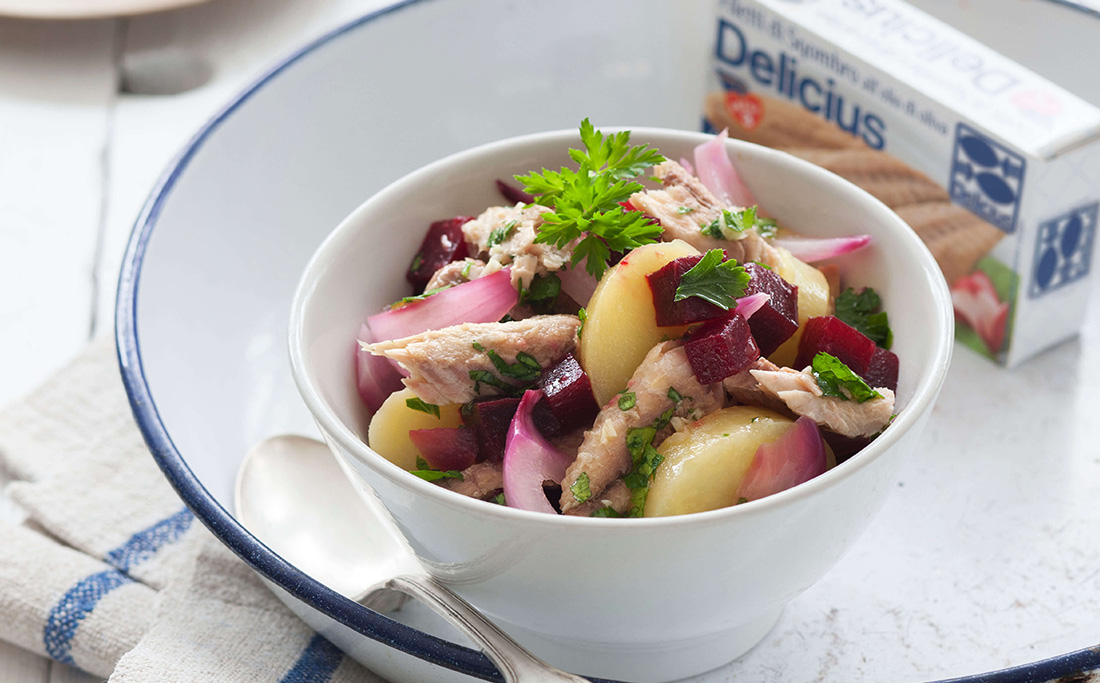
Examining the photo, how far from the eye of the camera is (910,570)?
58.1 inches

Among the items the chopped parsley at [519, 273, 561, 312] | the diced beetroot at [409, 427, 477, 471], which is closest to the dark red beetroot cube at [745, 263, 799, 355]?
the chopped parsley at [519, 273, 561, 312]

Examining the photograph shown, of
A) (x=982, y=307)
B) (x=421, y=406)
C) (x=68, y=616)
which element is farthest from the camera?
(x=982, y=307)

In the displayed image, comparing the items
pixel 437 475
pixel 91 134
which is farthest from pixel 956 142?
pixel 91 134

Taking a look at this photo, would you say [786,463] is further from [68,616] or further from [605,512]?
[68,616]

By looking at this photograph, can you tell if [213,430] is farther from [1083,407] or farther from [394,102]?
[1083,407]

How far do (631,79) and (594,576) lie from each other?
1480 mm

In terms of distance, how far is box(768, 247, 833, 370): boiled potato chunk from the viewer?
1.33m

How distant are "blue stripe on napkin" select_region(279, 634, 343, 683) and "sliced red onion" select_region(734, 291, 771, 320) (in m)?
0.67

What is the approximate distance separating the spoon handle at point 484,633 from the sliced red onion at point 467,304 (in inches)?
12.0

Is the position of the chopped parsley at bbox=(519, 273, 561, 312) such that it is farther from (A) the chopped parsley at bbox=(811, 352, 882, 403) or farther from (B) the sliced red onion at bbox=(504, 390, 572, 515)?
(A) the chopped parsley at bbox=(811, 352, 882, 403)

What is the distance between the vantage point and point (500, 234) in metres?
1.39

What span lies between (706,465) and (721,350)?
123mm

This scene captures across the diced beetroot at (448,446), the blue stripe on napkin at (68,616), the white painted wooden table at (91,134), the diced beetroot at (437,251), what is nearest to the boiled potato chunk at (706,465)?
the diced beetroot at (448,446)

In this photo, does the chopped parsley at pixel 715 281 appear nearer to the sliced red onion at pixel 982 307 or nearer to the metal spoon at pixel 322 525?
the metal spoon at pixel 322 525
